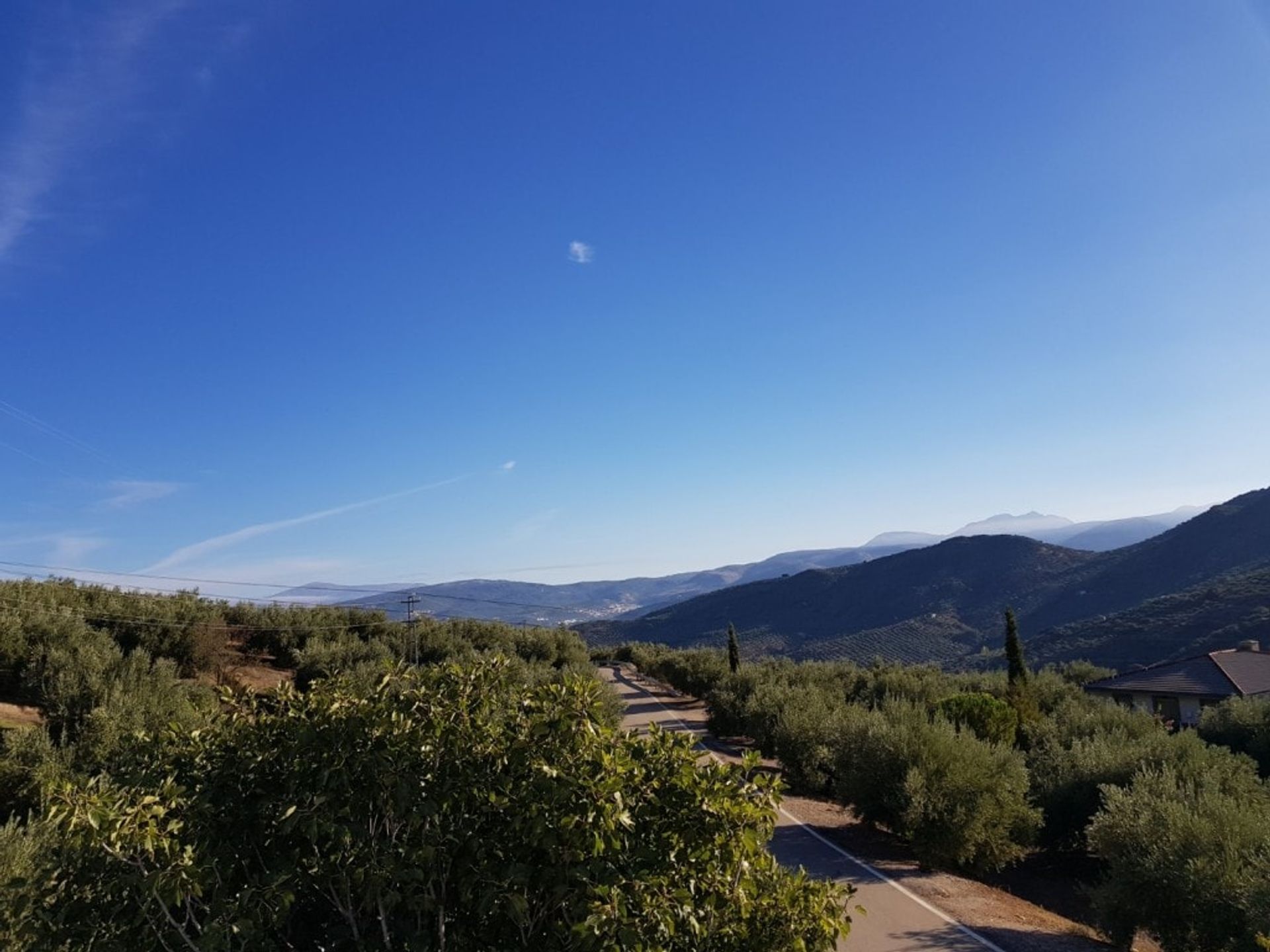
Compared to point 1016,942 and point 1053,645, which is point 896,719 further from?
point 1053,645

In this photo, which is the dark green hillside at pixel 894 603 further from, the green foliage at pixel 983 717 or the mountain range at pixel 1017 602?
the green foliage at pixel 983 717

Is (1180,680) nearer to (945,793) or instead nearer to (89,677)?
(945,793)

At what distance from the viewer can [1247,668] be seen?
36906 millimetres

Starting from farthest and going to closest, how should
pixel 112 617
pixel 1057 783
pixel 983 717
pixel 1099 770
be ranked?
1. pixel 983 717
2. pixel 112 617
3. pixel 1057 783
4. pixel 1099 770

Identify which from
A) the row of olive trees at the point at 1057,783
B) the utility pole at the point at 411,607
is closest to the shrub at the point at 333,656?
the utility pole at the point at 411,607

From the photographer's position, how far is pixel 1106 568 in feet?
341

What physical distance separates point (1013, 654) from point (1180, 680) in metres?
14.1

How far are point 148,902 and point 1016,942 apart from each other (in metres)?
11.7

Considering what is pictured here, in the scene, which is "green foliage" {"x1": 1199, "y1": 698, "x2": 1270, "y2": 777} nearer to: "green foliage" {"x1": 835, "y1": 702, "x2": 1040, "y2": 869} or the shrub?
"green foliage" {"x1": 835, "y1": 702, "x2": 1040, "y2": 869}

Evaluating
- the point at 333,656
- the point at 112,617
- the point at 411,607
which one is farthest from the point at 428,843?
the point at 411,607

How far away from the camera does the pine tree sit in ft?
98.8

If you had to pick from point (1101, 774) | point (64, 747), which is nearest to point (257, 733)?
point (64, 747)

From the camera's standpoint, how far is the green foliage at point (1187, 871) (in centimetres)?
862

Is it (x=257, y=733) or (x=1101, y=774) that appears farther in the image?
(x=1101, y=774)
